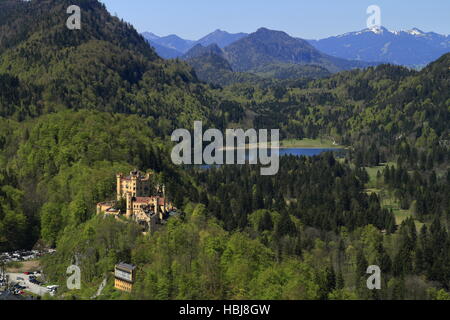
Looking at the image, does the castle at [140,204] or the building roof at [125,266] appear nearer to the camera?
the building roof at [125,266]

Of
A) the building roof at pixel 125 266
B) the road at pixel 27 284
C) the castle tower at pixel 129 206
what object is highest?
the castle tower at pixel 129 206

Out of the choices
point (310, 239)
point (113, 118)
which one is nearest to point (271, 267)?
point (310, 239)

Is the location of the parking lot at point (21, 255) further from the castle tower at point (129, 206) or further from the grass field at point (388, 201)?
the grass field at point (388, 201)

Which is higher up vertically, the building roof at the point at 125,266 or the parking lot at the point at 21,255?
the building roof at the point at 125,266

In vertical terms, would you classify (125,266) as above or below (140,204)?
below

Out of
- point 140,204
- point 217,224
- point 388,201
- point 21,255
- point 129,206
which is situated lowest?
point 21,255

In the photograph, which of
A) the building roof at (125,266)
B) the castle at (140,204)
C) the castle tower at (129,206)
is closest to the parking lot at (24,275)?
the building roof at (125,266)

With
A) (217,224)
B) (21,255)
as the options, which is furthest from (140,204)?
(21,255)

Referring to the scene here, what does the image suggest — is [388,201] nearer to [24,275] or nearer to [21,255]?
[21,255]
